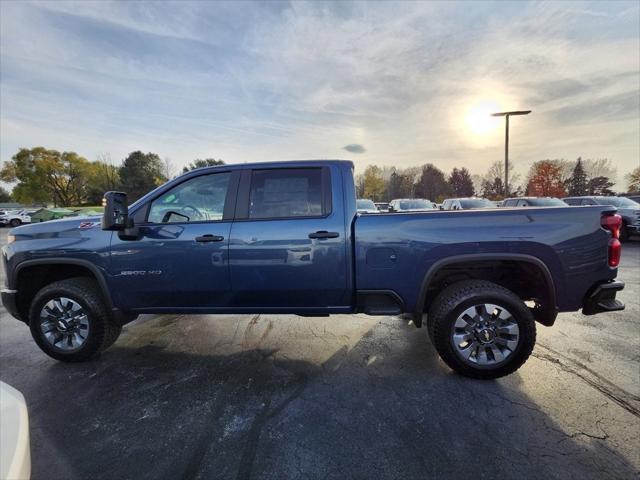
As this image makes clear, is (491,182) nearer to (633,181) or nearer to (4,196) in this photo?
(633,181)

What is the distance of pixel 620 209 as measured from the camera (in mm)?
11422

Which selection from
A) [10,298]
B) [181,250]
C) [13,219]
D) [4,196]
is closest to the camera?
[181,250]

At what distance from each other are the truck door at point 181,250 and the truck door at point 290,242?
0.15 m

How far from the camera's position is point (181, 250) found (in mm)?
2961

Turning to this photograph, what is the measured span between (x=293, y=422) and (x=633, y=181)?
246 ft

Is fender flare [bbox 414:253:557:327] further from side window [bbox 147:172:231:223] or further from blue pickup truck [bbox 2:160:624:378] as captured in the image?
side window [bbox 147:172:231:223]

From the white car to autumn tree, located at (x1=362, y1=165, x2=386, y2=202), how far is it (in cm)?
6953

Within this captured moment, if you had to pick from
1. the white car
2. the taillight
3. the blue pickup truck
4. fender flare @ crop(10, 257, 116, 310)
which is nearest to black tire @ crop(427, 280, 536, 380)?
the blue pickup truck

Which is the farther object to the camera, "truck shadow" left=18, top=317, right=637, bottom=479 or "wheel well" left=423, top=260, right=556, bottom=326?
"wheel well" left=423, top=260, right=556, bottom=326

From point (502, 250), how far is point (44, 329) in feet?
15.6

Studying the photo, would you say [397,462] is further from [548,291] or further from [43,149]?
[43,149]

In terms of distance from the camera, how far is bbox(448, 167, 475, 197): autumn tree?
73.7 meters

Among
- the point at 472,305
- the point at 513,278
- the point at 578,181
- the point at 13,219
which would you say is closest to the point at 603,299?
the point at 513,278

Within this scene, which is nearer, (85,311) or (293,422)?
(293,422)
